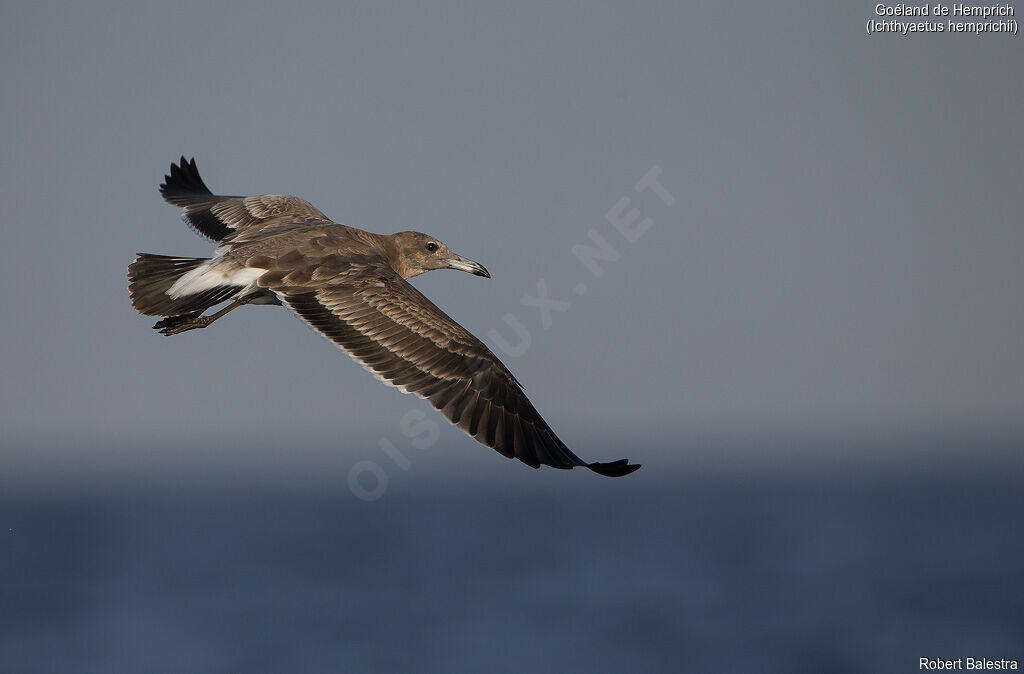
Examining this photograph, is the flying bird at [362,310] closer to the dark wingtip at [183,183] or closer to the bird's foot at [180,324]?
the bird's foot at [180,324]

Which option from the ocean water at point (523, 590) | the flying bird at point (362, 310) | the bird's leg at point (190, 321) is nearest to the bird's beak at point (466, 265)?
the flying bird at point (362, 310)

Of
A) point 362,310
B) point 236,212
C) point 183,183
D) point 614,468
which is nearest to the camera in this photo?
point 614,468

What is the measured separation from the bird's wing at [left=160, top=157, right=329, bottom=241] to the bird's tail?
1.55 meters

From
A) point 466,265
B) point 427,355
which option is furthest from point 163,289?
point 466,265

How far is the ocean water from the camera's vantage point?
65938 mm

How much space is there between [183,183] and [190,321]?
5.73 m

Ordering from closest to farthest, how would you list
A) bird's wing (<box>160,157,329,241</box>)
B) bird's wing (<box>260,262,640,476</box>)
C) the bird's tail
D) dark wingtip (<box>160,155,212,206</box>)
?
bird's wing (<box>260,262,640,476</box>) → the bird's tail → bird's wing (<box>160,157,329,241</box>) → dark wingtip (<box>160,155,212,206</box>)

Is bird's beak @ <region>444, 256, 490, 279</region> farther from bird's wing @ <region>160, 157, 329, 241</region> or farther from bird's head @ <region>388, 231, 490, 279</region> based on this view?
bird's wing @ <region>160, 157, 329, 241</region>

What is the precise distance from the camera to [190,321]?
14.9m

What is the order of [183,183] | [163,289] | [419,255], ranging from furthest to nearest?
[183,183] → [419,255] → [163,289]

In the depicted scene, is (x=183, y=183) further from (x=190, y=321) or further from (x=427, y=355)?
(x=427, y=355)

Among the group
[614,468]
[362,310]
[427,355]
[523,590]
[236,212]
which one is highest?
[236,212]

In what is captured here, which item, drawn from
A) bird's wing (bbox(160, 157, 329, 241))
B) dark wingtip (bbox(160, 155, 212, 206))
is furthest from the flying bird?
dark wingtip (bbox(160, 155, 212, 206))

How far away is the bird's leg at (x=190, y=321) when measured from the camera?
14602mm
